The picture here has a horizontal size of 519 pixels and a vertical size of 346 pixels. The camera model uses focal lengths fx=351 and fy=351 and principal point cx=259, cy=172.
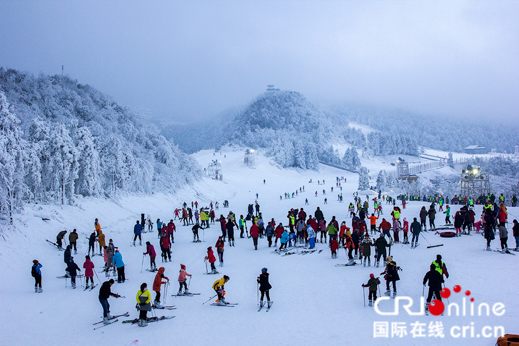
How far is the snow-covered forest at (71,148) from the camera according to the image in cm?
1811

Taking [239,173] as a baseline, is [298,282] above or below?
below

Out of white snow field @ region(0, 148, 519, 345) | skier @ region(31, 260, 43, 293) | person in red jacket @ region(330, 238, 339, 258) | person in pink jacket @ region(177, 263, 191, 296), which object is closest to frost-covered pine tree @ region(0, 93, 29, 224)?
white snow field @ region(0, 148, 519, 345)

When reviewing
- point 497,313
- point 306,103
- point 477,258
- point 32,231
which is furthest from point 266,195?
point 306,103

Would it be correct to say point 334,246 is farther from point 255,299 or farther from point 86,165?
point 86,165

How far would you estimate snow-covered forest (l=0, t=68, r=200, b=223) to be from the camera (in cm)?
1811

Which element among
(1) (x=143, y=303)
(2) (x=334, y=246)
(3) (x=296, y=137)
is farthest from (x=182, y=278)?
(3) (x=296, y=137)

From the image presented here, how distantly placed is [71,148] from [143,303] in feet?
61.6

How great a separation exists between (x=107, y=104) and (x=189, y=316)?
3949 centimetres

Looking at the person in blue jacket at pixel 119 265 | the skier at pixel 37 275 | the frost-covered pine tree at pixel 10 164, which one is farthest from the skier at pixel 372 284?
the frost-covered pine tree at pixel 10 164

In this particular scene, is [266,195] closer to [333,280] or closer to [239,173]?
[239,173]

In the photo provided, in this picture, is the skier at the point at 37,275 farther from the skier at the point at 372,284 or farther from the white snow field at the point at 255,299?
the skier at the point at 372,284

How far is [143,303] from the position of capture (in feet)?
27.8

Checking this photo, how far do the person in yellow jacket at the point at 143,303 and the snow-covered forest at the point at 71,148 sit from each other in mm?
12141

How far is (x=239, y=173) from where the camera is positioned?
237ft
